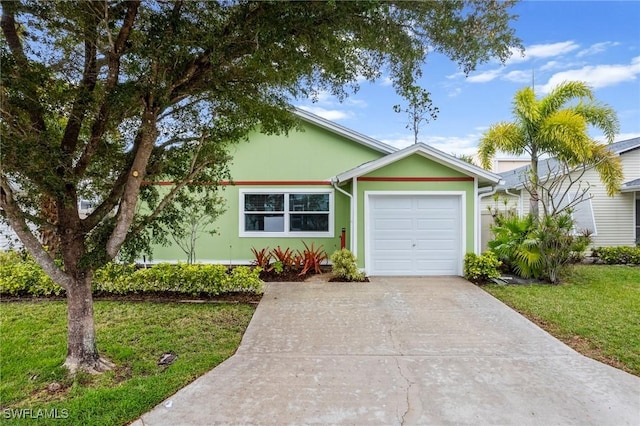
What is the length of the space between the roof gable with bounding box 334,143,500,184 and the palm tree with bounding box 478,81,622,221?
1841 millimetres

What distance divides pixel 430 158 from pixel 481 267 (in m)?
3.27

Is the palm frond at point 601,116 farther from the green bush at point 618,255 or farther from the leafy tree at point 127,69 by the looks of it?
the leafy tree at point 127,69

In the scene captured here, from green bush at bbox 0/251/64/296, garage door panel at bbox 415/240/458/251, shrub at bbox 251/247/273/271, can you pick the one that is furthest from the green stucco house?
green bush at bbox 0/251/64/296

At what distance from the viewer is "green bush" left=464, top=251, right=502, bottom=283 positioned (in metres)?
9.16

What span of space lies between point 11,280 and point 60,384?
551cm

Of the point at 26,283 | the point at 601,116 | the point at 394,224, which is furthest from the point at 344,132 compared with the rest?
the point at 26,283

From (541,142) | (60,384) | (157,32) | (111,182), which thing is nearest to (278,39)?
(157,32)

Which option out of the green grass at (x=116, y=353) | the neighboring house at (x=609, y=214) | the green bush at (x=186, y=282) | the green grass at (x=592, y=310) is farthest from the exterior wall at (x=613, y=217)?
the green grass at (x=116, y=353)

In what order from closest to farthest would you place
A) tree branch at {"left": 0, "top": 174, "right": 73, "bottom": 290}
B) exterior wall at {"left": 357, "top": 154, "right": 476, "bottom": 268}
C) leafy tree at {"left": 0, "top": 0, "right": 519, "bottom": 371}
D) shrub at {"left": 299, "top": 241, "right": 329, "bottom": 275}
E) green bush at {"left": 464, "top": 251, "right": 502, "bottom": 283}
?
leafy tree at {"left": 0, "top": 0, "right": 519, "bottom": 371} → tree branch at {"left": 0, "top": 174, "right": 73, "bottom": 290} → green bush at {"left": 464, "top": 251, "right": 502, "bottom": 283} → exterior wall at {"left": 357, "top": 154, "right": 476, "bottom": 268} → shrub at {"left": 299, "top": 241, "right": 329, "bottom": 275}

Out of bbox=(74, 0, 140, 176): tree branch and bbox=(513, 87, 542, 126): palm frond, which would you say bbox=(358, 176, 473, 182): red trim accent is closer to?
bbox=(513, 87, 542, 126): palm frond

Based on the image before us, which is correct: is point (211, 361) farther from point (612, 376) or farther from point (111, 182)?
point (612, 376)

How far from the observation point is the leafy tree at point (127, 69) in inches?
142

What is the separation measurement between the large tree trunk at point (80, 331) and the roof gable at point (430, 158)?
696 centimetres

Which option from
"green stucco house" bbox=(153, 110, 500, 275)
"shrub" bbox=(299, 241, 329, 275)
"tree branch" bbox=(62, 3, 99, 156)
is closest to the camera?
"tree branch" bbox=(62, 3, 99, 156)
